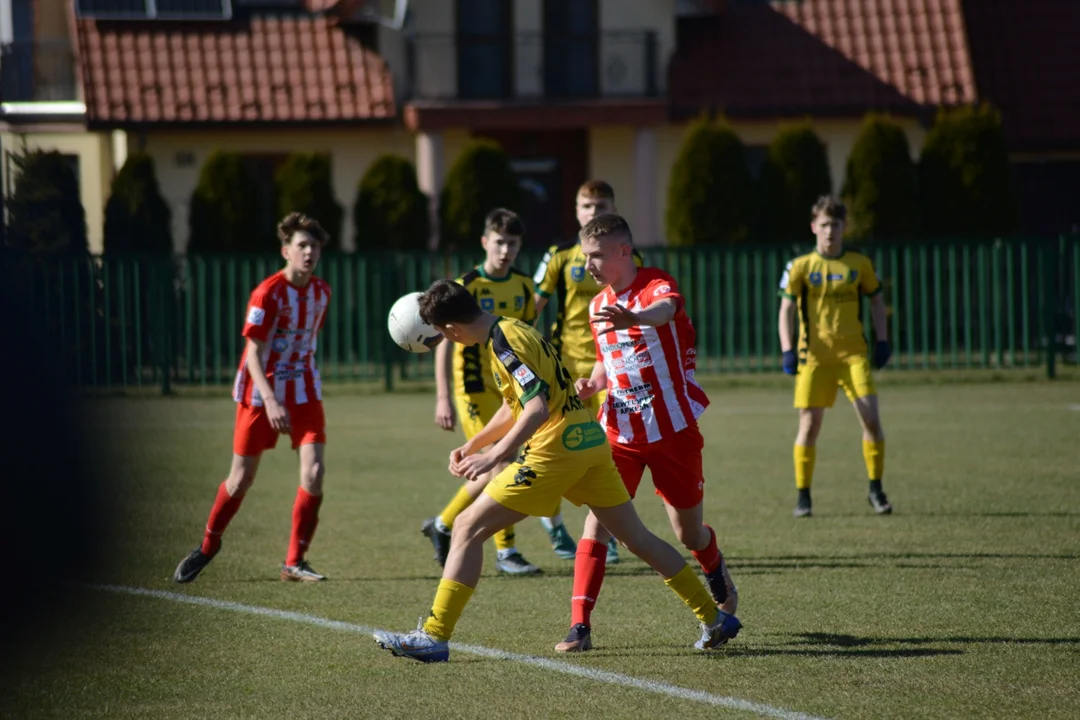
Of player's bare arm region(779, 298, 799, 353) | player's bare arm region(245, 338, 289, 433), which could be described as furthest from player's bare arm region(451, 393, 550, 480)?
player's bare arm region(779, 298, 799, 353)

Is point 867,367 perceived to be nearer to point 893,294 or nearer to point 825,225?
point 825,225

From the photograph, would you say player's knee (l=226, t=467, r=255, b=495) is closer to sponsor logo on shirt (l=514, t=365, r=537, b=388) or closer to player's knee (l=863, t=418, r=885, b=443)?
sponsor logo on shirt (l=514, t=365, r=537, b=388)

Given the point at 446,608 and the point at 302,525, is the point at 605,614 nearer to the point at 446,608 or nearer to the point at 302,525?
the point at 446,608

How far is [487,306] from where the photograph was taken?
8.84 meters

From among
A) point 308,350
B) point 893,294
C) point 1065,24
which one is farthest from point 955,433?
point 1065,24

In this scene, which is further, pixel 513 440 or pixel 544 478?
pixel 544 478

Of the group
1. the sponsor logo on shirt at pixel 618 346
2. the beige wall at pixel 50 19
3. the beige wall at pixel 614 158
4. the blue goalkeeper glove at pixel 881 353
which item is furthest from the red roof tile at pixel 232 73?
the sponsor logo on shirt at pixel 618 346

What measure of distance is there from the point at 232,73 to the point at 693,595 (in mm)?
24635

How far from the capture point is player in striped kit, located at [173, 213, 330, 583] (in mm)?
8305

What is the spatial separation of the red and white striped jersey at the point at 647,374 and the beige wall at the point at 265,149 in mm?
22531

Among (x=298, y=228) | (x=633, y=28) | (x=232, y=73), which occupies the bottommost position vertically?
(x=298, y=228)

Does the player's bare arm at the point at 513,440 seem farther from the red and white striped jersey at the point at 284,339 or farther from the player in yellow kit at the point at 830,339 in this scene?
the player in yellow kit at the point at 830,339

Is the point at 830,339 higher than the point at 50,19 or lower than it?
lower

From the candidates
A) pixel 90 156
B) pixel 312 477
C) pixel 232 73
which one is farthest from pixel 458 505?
pixel 90 156
